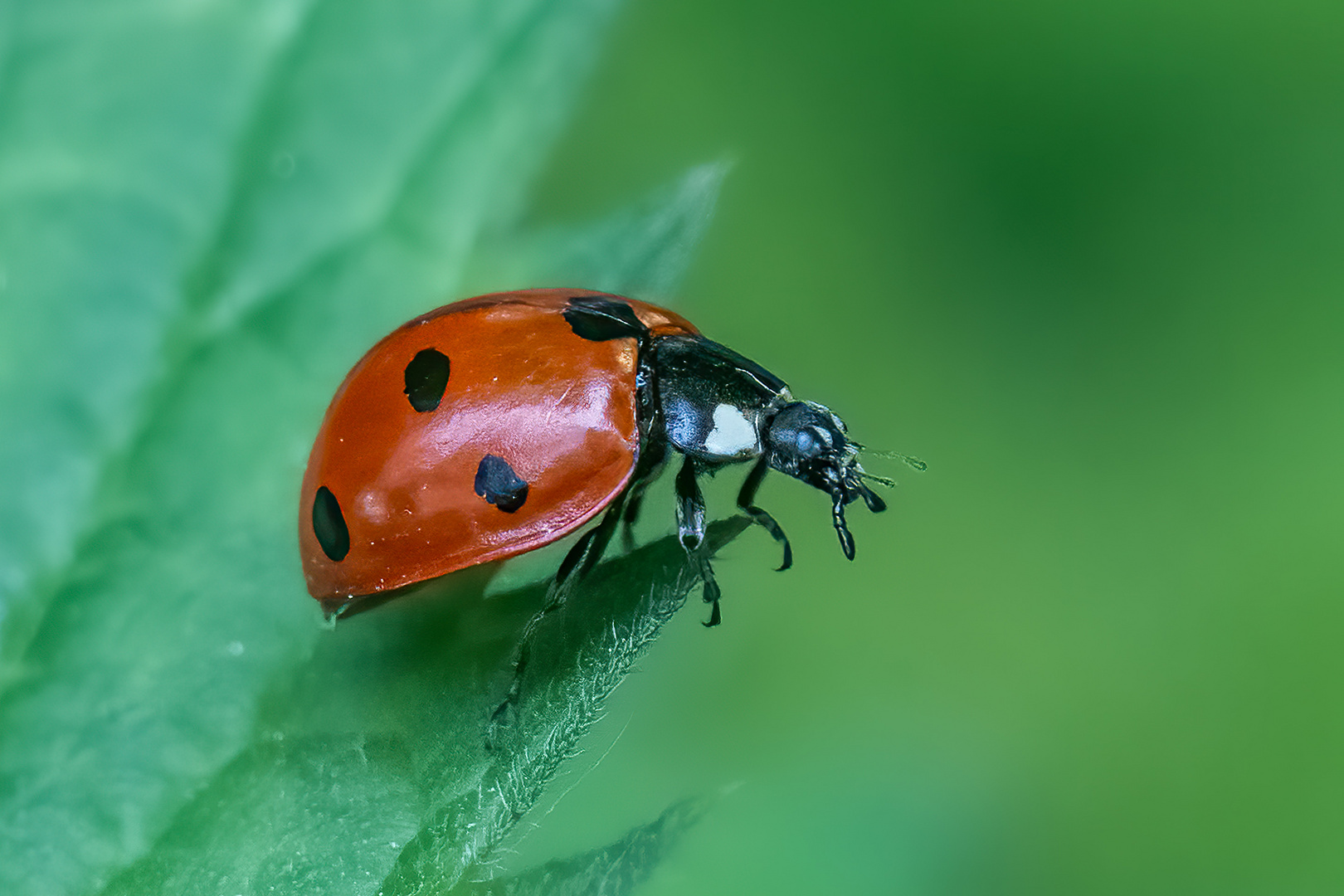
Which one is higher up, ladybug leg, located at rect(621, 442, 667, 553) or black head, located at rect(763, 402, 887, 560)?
black head, located at rect(763, 402, 887, 560)

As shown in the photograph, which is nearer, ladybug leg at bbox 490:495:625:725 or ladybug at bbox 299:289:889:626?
ladybug leg at bbox 490:495:625:725

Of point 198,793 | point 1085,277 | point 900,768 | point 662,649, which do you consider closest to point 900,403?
point 1085,277

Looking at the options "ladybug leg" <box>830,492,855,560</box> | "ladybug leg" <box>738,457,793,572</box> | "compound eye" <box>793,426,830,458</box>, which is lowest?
"ladybug leg" <box>738,457,793,572</box>

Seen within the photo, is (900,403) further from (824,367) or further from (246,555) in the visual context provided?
(246,555)

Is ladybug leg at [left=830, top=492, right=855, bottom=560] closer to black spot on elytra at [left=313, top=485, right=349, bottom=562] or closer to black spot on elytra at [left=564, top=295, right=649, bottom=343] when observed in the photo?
black spot on elytra at [left=564, top=295, right=649, bottom=343]

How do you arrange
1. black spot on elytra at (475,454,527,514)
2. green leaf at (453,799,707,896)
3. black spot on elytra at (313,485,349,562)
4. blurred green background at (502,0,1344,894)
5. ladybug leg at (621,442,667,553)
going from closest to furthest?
green leaf at (453,799,707,896) < black spot on elytra at (313,485,349,562) < black spot on elytra at (475,454,527,514) < ladybug leg at (621,442,667,553) < blurred green background at (502,0,1344,894)

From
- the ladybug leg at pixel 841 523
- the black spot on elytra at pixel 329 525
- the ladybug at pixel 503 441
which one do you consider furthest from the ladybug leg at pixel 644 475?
the black spot on elytra at pixel 329 525

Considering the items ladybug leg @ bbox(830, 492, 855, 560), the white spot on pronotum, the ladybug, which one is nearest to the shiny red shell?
the ladybug

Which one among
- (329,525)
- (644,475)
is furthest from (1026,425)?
(329,525)

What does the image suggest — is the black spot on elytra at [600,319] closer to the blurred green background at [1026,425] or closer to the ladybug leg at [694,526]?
the ladybug leg at [694,526]
